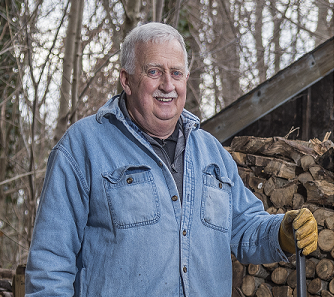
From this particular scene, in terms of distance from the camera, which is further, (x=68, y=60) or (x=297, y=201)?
(x=68, y=60)

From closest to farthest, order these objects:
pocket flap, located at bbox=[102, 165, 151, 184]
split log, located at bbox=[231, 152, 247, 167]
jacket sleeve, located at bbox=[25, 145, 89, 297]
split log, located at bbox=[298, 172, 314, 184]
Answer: jacket sleeve, located at bbox=[25, 145, 89, 297]
pocket flap, located at bbox=[102, 165, 151, 184]
split log, located at bbox=[298, 172, 314, 184]
split log, located at bbox=[231, 152, 247, 167]

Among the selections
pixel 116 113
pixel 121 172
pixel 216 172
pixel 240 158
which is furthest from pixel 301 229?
pixel 240 158

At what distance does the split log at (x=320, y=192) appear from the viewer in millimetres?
2936

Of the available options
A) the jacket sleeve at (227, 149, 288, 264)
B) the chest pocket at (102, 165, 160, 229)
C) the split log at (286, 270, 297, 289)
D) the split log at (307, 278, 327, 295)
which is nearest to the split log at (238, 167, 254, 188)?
the split log at (286, 270, 297, 289)

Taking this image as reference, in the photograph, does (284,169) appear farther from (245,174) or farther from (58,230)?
(58,230)

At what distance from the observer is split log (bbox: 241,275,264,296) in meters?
3.29

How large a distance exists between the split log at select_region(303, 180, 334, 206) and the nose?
1.51 metres

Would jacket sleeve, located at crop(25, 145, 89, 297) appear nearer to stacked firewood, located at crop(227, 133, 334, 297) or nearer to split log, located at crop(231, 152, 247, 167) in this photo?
stacked firewood, located at crop(227, 133, 334, 297)

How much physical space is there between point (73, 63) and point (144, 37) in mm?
2352

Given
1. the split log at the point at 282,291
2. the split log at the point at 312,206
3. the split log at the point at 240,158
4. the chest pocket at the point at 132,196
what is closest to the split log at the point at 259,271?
the split log at the point at 282,291

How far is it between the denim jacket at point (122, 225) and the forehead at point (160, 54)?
26 cm

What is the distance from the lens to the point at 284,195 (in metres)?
3.22

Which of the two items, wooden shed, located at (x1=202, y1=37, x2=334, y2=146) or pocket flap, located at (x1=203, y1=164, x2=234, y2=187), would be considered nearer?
pocket flap, located at (x1=203, y1=164, x2=234, y2=187)

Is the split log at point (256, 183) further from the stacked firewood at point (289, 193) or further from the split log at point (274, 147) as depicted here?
the split log at point (274, 147)
